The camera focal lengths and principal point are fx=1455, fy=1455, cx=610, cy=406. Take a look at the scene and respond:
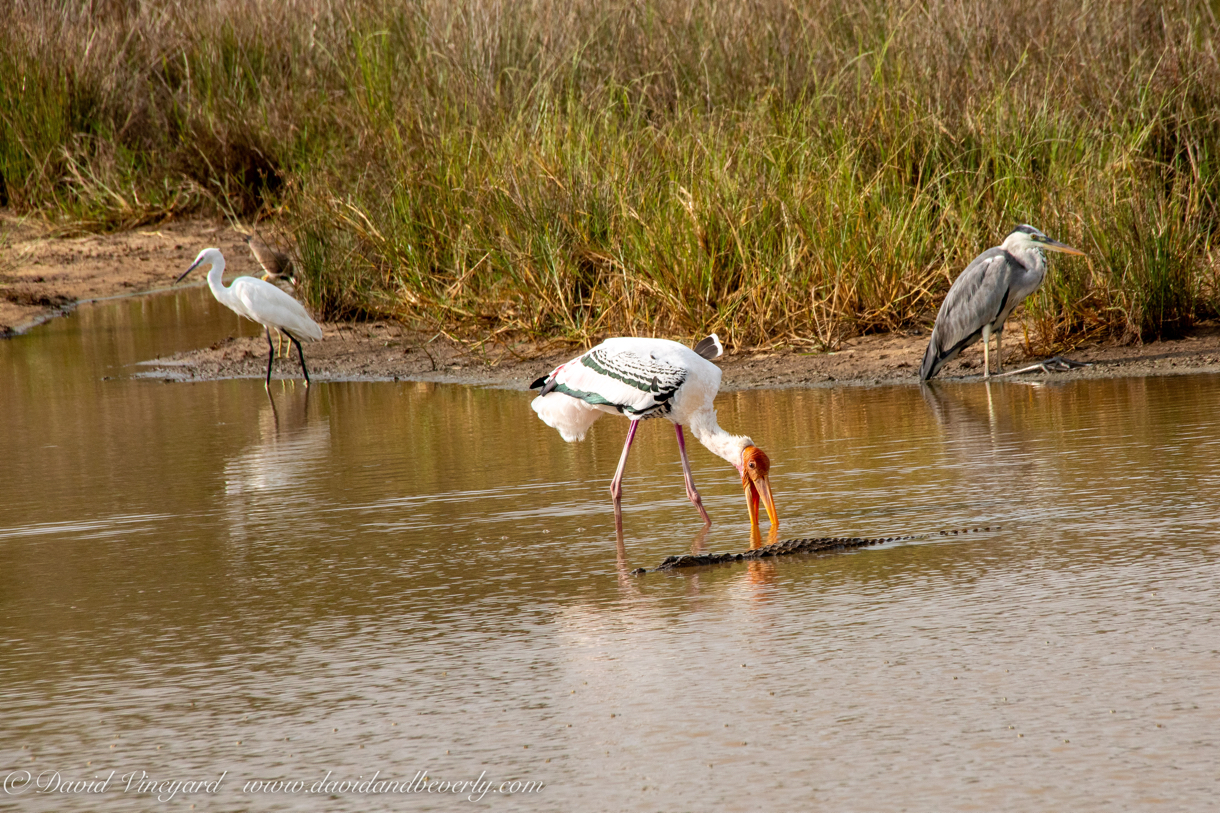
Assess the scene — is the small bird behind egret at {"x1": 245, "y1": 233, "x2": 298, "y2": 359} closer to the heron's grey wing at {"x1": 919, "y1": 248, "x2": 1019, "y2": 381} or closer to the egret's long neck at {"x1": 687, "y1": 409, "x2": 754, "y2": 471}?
the heron's grey wing at {"x1": 919, "y1": 248, "x2": 1019, "y2": 381}

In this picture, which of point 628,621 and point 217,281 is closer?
point 628,621

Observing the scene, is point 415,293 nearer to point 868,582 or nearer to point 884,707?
point 868,582

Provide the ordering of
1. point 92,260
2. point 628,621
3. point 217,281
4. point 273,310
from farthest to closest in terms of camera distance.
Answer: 1. point 92,260
2. point 217,281
3. point 273,310
4. point 628,621

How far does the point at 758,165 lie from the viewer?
912 centimetres

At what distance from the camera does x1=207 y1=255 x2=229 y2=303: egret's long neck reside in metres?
9.95

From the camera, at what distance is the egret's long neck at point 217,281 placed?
995 cm

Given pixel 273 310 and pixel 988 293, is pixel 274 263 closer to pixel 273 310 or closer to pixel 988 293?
pixel 273 310

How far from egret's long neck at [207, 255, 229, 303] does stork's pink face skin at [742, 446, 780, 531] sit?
598 centimetres

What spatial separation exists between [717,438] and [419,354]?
16.5ft

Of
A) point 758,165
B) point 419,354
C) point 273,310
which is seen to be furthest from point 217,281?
point 758,165

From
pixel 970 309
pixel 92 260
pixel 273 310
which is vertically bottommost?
pixel 970 309

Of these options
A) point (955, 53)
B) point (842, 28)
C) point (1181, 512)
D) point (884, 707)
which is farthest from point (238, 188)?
point (884, 707)

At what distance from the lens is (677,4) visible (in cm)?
1227

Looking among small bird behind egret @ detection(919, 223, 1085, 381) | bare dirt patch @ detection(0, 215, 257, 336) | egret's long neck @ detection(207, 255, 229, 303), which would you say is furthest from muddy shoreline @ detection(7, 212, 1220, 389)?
egret's long neck @ detection(207, 255, 229, 303)
